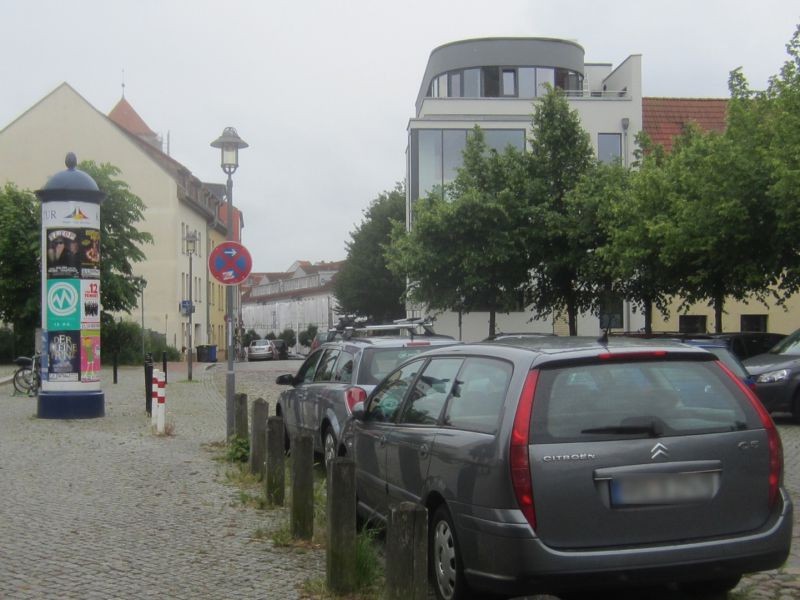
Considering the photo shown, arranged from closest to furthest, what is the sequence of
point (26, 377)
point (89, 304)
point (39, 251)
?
point (89, 304) → point (26, 377) → point (39, 251)

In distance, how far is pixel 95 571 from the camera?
669cm

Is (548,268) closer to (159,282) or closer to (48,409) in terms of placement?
(48,409)

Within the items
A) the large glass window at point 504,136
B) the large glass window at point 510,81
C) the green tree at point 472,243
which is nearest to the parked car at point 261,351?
the large glass window at point 510,81

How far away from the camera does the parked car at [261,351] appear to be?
65.5m

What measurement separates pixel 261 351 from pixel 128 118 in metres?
33.2

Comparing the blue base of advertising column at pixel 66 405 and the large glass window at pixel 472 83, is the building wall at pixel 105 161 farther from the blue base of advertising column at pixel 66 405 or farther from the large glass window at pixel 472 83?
the blue base of advertising column at pixel 66 405

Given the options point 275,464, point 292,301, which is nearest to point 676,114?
point 275,464

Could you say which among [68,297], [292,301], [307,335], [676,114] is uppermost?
[676,114]

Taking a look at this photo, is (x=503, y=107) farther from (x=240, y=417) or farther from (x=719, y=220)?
(x=240, y=417)

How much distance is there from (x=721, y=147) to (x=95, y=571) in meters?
18.6

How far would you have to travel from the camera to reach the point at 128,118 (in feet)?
288

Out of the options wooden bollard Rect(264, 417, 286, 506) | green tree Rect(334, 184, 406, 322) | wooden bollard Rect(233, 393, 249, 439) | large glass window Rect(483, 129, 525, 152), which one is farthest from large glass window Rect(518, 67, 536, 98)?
wooden bollard Rect(264, 417, 286, 506)

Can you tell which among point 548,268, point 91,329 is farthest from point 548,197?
point 91,329

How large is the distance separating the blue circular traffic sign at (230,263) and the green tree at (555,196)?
16992 millimetres
